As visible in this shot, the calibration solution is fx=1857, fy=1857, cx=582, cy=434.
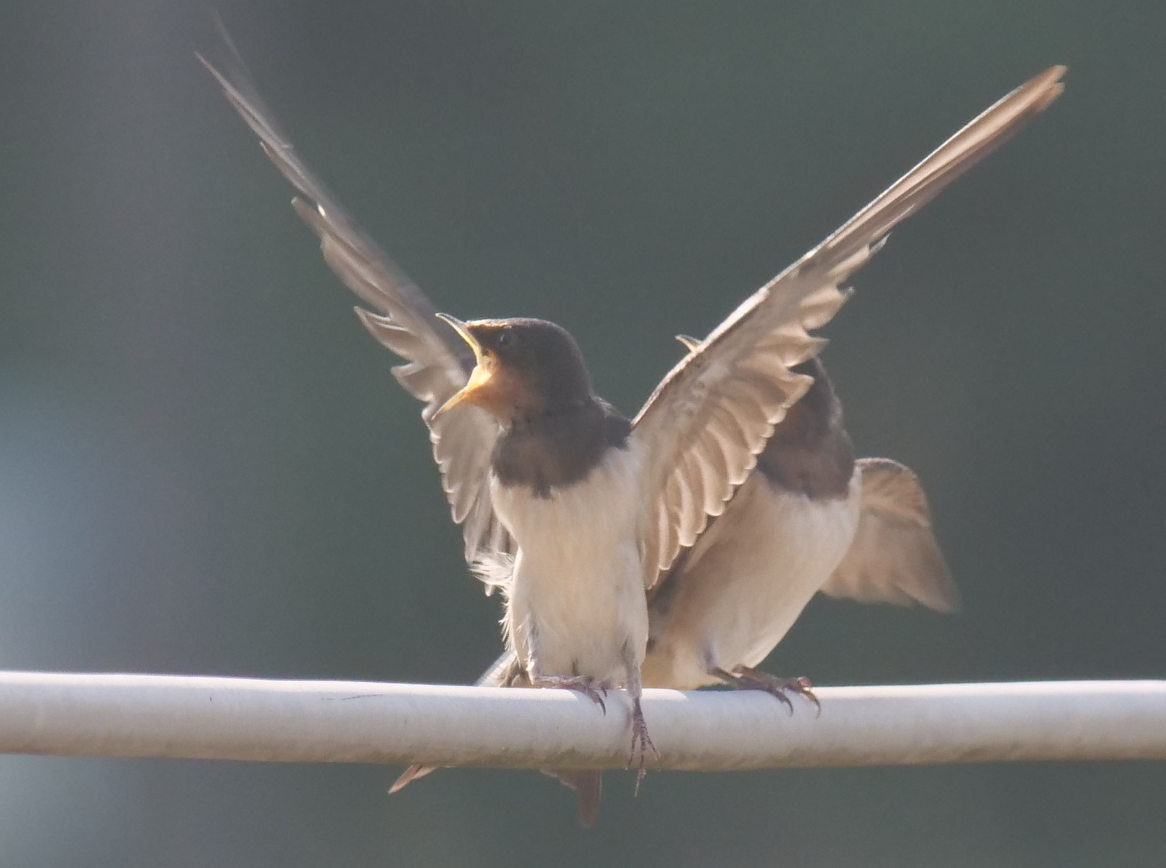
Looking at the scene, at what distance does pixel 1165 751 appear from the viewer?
4.84 ft

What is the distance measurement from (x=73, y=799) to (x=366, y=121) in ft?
7.58

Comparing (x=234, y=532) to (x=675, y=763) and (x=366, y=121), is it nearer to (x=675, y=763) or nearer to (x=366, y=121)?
(x=366, y=121)

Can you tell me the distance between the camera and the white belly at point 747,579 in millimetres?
2369

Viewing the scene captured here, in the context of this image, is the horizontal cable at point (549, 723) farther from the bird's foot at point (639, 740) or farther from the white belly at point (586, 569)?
the white belly at point (586, 569)

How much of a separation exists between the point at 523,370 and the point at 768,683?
0.45 meters

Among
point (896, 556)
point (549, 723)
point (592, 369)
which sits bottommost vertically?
point (896, 556)

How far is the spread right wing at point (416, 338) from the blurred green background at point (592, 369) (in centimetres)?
244

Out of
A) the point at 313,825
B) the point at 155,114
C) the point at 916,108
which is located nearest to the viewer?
the point at 916,108

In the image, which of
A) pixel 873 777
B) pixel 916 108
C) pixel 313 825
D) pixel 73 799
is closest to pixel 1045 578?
pixel 873 777

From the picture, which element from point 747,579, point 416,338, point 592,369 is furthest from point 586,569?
point 592,369

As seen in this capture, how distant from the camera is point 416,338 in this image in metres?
2.44

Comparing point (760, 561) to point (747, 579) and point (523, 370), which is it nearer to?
point (747, 579)

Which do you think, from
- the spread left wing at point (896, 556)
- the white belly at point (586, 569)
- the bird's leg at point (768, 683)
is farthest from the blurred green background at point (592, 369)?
the white belly at point (586, 569)

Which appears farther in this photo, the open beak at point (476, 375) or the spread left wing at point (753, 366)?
the open beak at point (476, 375)
